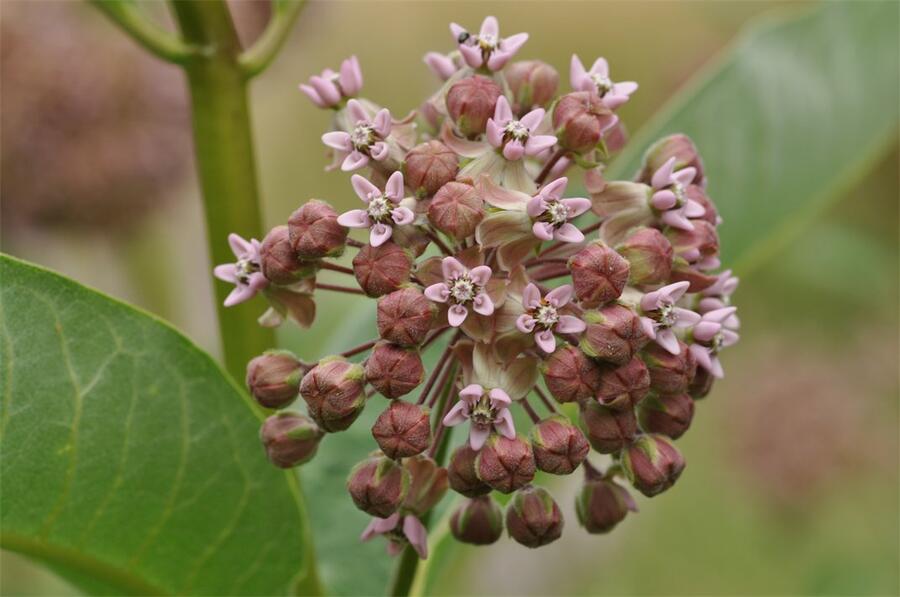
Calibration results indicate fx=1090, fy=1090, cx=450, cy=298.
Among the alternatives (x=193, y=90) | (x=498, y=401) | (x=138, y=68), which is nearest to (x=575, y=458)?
(x=498, y=401)

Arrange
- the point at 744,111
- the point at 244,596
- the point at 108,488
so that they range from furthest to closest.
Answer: the point at 744,111 < the point at 244,596 < the point at 108,488

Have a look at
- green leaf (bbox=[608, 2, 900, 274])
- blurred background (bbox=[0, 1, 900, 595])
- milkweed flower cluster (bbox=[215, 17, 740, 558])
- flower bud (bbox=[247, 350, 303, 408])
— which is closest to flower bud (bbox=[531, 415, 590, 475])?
milkweed flower cluster (bbox=[215, 17, 740, 558])

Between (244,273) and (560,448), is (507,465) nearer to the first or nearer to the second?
(560,448)

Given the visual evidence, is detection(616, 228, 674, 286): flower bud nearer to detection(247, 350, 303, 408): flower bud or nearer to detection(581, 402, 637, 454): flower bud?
detection(581, 402, 637, 454): flower bud

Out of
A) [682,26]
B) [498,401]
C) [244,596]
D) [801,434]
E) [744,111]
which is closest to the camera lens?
[498,401]

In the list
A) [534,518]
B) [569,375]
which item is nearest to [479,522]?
[534,518]

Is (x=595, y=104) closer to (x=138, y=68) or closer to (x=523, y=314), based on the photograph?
(x=523, y=314)

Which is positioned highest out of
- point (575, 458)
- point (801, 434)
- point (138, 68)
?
point (138, 68)

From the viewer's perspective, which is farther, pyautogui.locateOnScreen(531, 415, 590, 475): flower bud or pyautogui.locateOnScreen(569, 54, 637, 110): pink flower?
pyautogui.locateOnScreen(569, 54, 637, 110): pink flower
